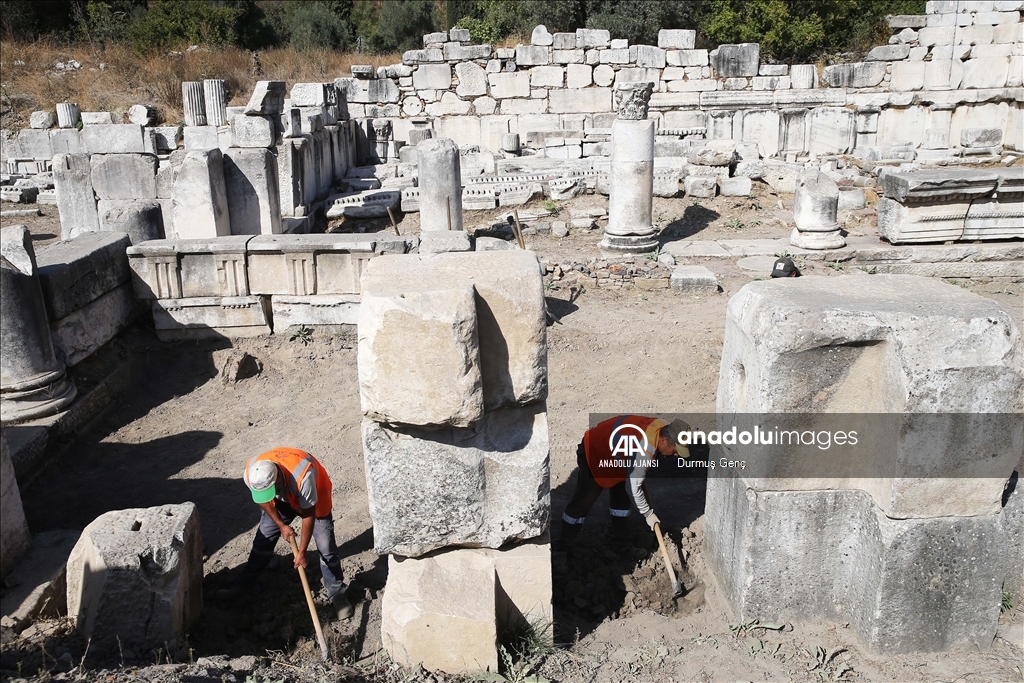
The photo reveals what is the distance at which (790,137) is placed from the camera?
17.9 metres

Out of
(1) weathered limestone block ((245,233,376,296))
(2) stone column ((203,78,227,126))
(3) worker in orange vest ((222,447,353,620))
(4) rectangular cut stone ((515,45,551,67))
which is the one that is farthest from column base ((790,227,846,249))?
(2) stone column ((203,78,227,126))

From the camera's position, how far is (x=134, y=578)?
391 cm

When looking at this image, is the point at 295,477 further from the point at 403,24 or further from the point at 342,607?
the point at 403,24

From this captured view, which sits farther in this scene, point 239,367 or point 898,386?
point 239,367

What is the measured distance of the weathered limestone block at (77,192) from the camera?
10.7 metres

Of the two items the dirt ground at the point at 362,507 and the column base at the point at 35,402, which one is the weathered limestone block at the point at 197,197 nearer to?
the dirt ground at the point at 362,507

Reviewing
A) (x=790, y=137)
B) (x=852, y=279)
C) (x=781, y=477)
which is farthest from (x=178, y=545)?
(x=790, y=137)

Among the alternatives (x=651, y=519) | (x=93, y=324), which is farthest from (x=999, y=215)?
(x=93, y=324)

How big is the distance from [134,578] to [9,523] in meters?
1.02

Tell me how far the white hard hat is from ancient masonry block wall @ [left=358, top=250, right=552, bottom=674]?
0.75m

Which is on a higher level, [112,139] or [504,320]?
[112,139]

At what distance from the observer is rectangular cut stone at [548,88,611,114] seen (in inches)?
771

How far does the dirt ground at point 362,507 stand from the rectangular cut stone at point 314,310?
0.59 feet

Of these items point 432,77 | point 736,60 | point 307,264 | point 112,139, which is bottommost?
point 307,264
